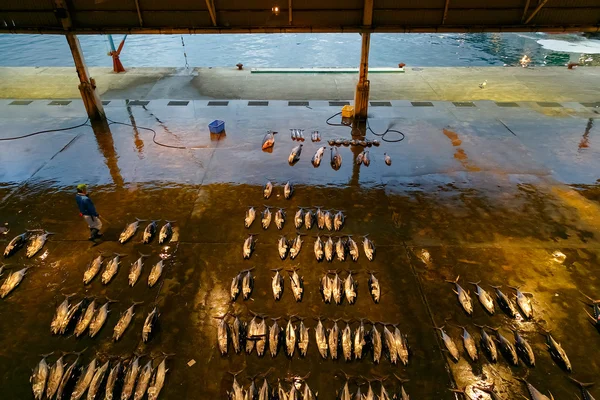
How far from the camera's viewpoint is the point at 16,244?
29.4ft

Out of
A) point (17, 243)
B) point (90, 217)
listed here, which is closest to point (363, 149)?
point (90, 217)

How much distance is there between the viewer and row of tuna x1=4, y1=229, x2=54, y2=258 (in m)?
8.79

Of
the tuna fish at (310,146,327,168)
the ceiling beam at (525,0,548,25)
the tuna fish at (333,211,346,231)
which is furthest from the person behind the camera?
the tuna fish at (310,146,327,168)

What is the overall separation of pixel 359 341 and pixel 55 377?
17.9 ft

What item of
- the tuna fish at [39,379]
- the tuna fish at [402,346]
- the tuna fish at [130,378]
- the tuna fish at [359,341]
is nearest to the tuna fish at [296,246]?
the tuna fish at [359,341]

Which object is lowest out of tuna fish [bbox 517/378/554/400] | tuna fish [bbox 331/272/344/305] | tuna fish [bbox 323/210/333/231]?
tuna fish [bbox 517/378/554/400]

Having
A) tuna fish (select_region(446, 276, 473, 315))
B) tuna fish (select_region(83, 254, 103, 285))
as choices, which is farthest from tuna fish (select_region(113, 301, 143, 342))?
tuna fish (select_region(446, 276, 473, 315))

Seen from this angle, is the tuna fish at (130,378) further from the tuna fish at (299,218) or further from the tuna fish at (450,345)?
the tuna fish at (450,345)

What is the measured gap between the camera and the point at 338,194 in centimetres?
1105

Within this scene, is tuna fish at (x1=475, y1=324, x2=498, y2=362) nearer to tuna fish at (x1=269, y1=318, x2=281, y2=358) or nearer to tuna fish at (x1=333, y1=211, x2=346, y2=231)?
tuna fish at (x1=269, y1=318, x2=281, y2=358)

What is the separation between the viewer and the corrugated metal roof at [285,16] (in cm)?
1273

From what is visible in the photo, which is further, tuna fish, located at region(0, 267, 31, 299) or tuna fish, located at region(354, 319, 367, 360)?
tuna fish, located at region(0, 267, 31, 299)

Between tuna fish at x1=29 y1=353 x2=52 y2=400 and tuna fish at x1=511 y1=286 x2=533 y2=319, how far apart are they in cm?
923

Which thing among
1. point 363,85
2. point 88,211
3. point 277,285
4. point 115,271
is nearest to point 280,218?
point 277,285
